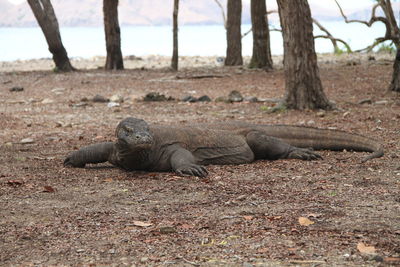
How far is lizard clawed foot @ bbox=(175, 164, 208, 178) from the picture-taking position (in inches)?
205

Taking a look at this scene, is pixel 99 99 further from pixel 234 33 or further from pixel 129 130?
pixel 234 33

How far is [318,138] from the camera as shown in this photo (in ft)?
21.0

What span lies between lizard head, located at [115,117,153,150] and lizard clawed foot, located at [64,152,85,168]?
1.89 ft

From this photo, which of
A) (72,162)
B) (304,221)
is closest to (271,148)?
(72,162)

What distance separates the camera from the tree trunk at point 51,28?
16.1 metres

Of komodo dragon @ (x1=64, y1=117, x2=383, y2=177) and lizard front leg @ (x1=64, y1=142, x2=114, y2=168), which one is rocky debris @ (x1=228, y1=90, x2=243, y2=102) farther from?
lizard front leg @ (x1=64, y1=142, x2=114, y2=168)

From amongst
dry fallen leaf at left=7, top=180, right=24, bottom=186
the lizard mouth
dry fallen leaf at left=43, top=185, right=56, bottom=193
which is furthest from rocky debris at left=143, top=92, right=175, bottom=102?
dry fallen leaf at left=43, top=185, right=56, bottom=193

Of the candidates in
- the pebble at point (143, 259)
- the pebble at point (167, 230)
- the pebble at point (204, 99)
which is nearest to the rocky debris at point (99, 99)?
the pebble at point (204, 99)

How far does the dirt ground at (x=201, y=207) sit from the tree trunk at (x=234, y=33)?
8.68 metres

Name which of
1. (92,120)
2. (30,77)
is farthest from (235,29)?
(92,120)

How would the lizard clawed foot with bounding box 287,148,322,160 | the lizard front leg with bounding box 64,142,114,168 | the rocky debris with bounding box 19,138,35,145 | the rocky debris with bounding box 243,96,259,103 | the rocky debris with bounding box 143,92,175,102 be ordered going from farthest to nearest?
the rocky debris with bounding box 143,92,175,102 < the rocky debris with bounding box 243,96,259,103 < the rocky debris with bounding box 19,138,35,145 < the lizard clawed foot with bounding box 287,148,322,160 < the lizard front leg with bounding box 64,142,114,168

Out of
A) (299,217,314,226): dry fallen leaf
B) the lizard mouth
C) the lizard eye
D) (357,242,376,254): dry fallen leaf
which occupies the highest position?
the lizard eye

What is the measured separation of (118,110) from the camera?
31.8ft

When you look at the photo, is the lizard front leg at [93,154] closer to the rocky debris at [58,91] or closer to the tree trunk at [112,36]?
the rocky debris at [58,91]
